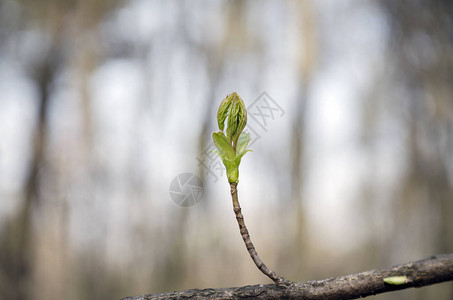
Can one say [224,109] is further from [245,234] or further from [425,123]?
[425,123]

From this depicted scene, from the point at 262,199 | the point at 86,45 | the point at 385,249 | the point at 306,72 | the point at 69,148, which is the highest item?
the point at 86,45

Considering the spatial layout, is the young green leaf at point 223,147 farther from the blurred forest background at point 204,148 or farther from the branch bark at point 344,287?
the blurred forest background at point 204,148

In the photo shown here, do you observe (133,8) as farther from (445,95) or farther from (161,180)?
(445,95)

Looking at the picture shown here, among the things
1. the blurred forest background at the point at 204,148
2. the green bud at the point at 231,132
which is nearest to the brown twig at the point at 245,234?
the green bud at the point at 231,132

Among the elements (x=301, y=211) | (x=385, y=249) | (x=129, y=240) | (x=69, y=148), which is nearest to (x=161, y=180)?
(x=129, y=240)

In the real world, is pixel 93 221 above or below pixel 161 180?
below

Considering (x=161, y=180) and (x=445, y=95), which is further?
(x=445, y=95)
